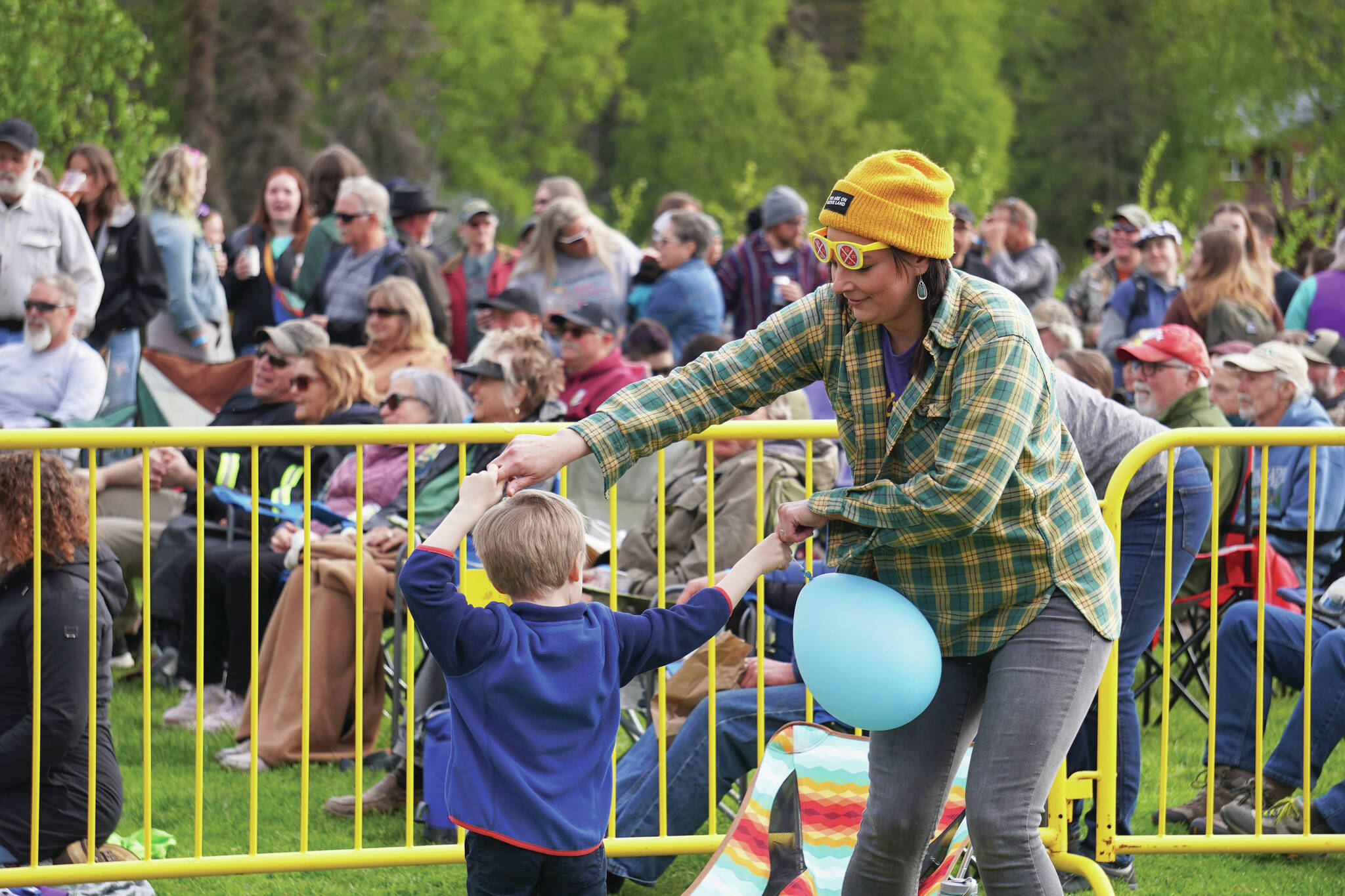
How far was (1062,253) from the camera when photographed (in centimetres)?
5416

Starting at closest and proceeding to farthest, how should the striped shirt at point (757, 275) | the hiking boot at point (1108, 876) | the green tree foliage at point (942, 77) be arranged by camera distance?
1. the hiking boot at point (1108, 876)
2. the striped shirt at point (757, 275)
3. the green tree foliage at point (942, 77)

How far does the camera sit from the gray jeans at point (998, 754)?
10.2ft

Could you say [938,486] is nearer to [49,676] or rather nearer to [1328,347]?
[49,676]

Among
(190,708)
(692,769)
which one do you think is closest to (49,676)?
(692,769)

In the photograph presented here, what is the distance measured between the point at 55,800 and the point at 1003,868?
8.70ft

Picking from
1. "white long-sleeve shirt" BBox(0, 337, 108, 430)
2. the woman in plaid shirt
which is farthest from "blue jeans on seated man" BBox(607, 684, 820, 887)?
"white long-sleeve shirt" BBox(0, 337, 108, 430)

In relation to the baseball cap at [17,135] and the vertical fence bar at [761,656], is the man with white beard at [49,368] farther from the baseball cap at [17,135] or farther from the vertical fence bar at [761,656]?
the vertical fence bar at [761,656]

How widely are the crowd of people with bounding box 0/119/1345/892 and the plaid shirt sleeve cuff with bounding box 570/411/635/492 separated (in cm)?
24

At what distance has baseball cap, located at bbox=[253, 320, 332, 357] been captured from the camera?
23.1 ft

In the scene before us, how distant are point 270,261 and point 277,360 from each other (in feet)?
10.0

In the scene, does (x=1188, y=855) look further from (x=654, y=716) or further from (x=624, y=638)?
(x=624, y=638)

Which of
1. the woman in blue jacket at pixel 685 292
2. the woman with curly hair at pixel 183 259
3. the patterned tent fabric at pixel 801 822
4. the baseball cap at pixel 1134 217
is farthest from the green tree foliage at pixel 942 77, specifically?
the patterned tent fabric at pixel 801 822

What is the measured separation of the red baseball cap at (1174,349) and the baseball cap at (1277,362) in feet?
1.38

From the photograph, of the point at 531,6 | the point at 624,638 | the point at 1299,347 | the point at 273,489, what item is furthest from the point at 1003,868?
the point at 531,6
